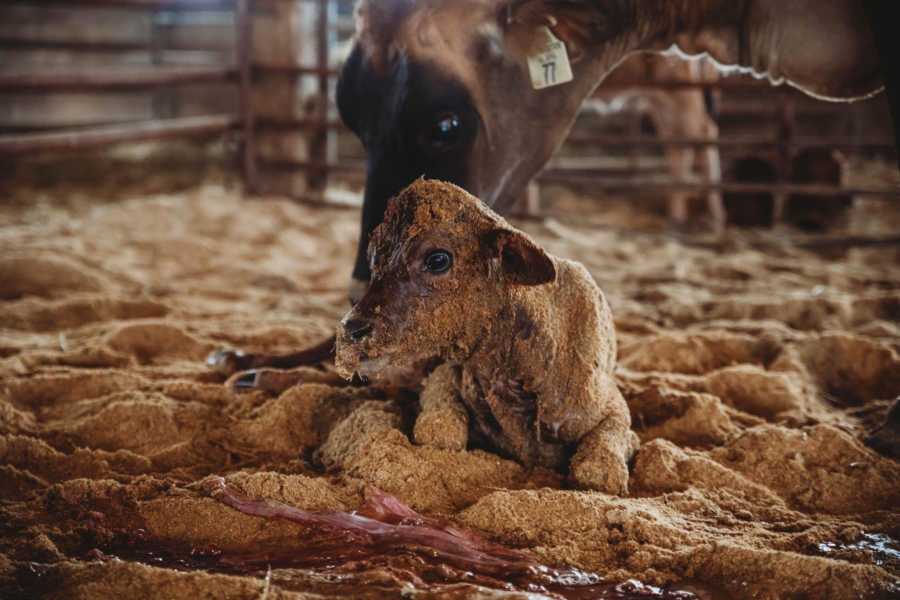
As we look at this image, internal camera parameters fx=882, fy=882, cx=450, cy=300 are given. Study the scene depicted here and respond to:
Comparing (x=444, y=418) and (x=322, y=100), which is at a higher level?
(x=322, y=100)

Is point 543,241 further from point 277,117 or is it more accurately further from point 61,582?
point 61,582

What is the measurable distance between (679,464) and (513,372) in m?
0.57

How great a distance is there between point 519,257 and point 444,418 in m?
0.57

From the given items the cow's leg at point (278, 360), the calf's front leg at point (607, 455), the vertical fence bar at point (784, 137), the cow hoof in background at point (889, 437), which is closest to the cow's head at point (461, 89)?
the cow's leg at point (278, 360)

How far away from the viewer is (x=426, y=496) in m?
2.43

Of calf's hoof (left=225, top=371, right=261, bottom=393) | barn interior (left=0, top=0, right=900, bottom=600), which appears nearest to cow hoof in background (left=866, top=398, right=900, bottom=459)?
barn interior (left=0, top=0, right=900, bottom=600)

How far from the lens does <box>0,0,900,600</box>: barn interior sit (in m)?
2.12

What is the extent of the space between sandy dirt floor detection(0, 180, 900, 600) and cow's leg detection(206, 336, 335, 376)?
82 mm

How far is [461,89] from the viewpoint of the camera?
127 inches

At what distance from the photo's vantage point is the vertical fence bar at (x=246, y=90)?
7.21m

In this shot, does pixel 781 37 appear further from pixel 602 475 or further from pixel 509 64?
pixel 602 475

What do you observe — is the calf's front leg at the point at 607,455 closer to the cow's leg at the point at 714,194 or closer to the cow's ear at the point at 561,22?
the cow's ear at the point at 561,22

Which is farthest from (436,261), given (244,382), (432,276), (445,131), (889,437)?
(889,437)

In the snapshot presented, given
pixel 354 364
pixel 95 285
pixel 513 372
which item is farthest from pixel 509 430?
pixel 95 285
